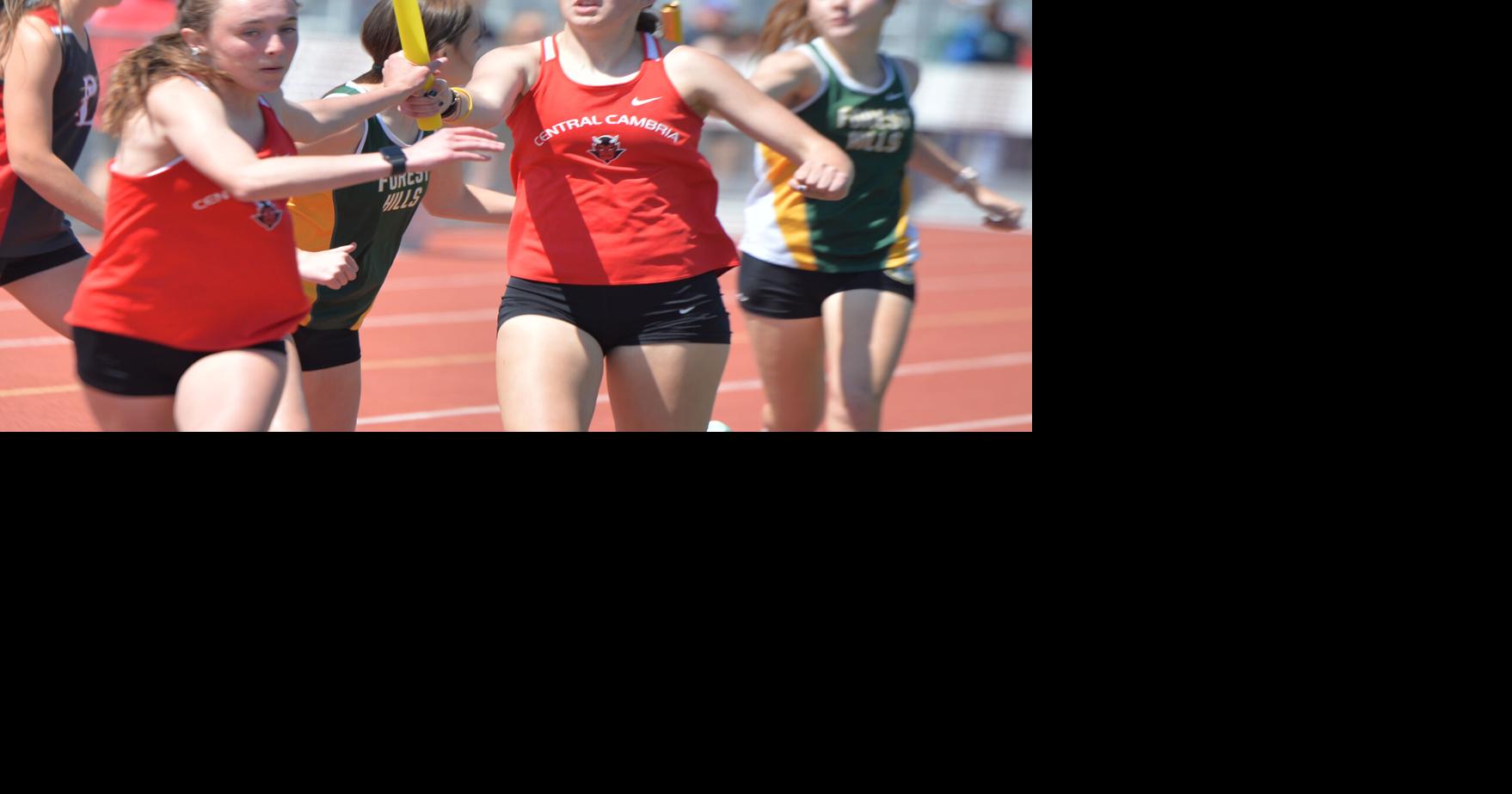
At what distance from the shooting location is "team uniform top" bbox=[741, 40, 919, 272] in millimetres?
4133

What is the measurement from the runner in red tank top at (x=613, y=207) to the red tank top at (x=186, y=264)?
55 cm

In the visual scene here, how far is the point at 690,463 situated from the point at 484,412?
3940 mm

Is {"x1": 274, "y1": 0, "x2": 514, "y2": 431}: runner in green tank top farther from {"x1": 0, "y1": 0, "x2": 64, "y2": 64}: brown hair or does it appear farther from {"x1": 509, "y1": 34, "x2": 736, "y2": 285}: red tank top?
{"x1": 0, "y1": 0, "x2": 64, "y2": 64}: brown hair

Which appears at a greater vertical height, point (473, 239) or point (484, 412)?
point (484, 412)

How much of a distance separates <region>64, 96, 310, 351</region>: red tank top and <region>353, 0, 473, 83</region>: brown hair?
76cm

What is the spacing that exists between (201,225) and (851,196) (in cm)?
192

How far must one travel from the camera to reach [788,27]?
436cm

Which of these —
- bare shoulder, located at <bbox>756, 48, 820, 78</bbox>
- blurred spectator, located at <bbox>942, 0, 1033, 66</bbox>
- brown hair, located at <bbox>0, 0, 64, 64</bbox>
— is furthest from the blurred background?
brown hair, located at <bbox>0, 0, 64, 64</bbox>

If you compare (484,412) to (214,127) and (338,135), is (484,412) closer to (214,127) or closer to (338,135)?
(338,135)

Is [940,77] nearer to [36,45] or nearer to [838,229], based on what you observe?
[838,229]

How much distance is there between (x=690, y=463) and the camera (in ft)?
9.20

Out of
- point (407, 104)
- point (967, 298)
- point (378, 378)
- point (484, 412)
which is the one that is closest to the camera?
point (407, 104)

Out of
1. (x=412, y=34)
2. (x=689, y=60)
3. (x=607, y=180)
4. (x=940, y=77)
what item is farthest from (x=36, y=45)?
(x=940, y=77)

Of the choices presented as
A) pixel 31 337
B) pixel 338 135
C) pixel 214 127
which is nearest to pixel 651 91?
pixel 338 135
